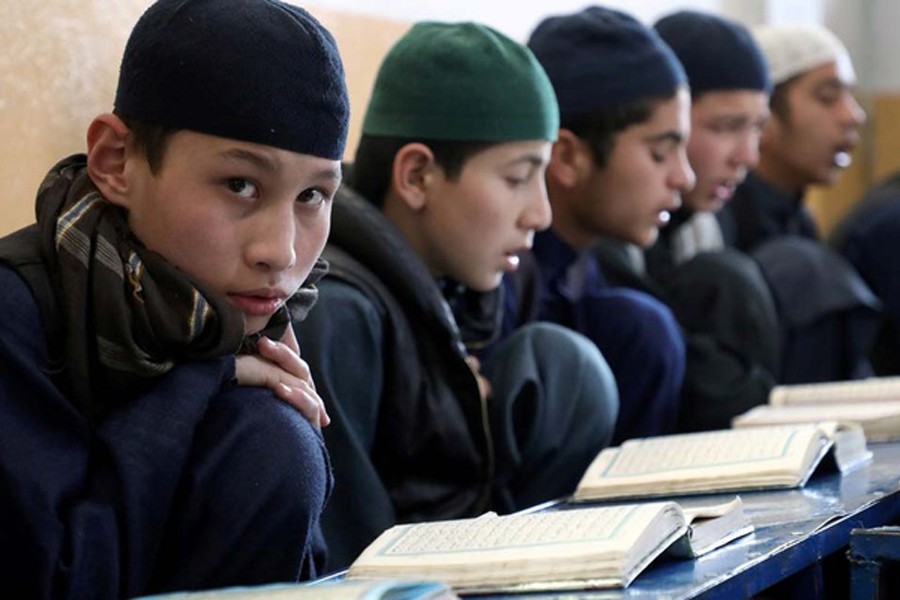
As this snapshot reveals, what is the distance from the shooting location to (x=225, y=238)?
4.78 feet

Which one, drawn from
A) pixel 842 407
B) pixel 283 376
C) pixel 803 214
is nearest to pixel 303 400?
pixel 283 376

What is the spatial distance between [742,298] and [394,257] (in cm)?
111

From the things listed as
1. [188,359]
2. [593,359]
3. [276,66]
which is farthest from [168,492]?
[593,359]

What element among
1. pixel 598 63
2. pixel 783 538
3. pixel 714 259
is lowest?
pixel 714 259

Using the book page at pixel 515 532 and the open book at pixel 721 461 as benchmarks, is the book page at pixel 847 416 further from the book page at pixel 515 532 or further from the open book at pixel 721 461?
the book page at pixel 515 532

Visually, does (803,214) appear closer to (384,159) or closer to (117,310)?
(384,159)

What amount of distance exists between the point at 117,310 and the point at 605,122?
1.42 meters

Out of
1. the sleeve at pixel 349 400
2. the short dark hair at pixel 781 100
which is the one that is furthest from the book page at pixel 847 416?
the short dark hair at pixel 781 100

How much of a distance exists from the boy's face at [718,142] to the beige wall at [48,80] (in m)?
1.51

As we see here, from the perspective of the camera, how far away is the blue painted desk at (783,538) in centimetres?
126

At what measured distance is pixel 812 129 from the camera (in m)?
3.74

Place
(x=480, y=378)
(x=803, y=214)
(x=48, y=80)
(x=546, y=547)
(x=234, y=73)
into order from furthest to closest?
(x=803, y=214), (x=480, y=378), (x=48, y=80), (x=234, y=73), (x=546, y=547)

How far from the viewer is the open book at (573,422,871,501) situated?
179 centimetres

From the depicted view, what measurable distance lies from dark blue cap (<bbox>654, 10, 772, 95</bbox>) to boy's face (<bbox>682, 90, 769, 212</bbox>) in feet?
0.08
